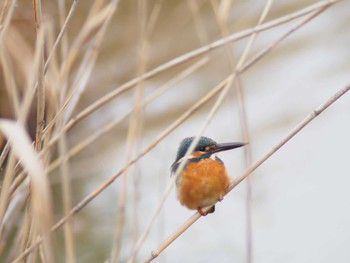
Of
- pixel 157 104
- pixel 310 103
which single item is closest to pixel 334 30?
pixel 310 103

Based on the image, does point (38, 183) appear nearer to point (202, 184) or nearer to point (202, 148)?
point (202, 184)

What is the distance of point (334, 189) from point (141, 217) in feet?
3.83

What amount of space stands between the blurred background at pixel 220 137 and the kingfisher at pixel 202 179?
1.62 ft

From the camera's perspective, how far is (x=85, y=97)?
4676 millimetres

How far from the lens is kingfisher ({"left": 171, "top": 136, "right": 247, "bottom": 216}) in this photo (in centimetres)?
212

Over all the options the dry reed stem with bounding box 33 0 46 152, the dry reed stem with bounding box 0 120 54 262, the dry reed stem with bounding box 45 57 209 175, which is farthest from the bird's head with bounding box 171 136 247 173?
the dry reed stem with bounding box 0 120 54 262

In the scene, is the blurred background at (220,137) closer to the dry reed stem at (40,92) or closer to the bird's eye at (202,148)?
the bird's eye at (202,148)

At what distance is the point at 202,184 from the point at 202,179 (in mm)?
23

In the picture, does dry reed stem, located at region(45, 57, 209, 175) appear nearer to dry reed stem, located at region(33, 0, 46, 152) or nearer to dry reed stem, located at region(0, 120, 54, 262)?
dry reed stem, located at region(33, 0, 46, 152)

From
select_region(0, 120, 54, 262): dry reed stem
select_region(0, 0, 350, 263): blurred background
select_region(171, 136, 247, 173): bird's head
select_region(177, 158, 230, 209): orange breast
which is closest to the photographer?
select_region(0, 120, 54, 262): dry reed stem

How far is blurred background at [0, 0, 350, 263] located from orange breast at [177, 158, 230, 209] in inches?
22.2

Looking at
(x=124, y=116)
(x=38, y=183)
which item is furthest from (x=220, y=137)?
(x=38, y=183)

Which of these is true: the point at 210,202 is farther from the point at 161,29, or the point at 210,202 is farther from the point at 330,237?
the point at 161,29

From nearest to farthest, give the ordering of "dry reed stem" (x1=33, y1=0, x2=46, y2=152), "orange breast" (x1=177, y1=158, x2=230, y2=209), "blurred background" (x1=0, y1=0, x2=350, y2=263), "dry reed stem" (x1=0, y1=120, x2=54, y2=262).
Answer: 1. "dry reed stem" (x1=0, y1=120, x2=54, y2=262)
2. "dry reed stem" (x1=33, y1=0, x2=46, y2=152)
3. "orange breast" (x1=177, y1=158, x2=230, y2=209)
4. "blurred background" (x1=0, y1=0, x2=350, y2=263)
